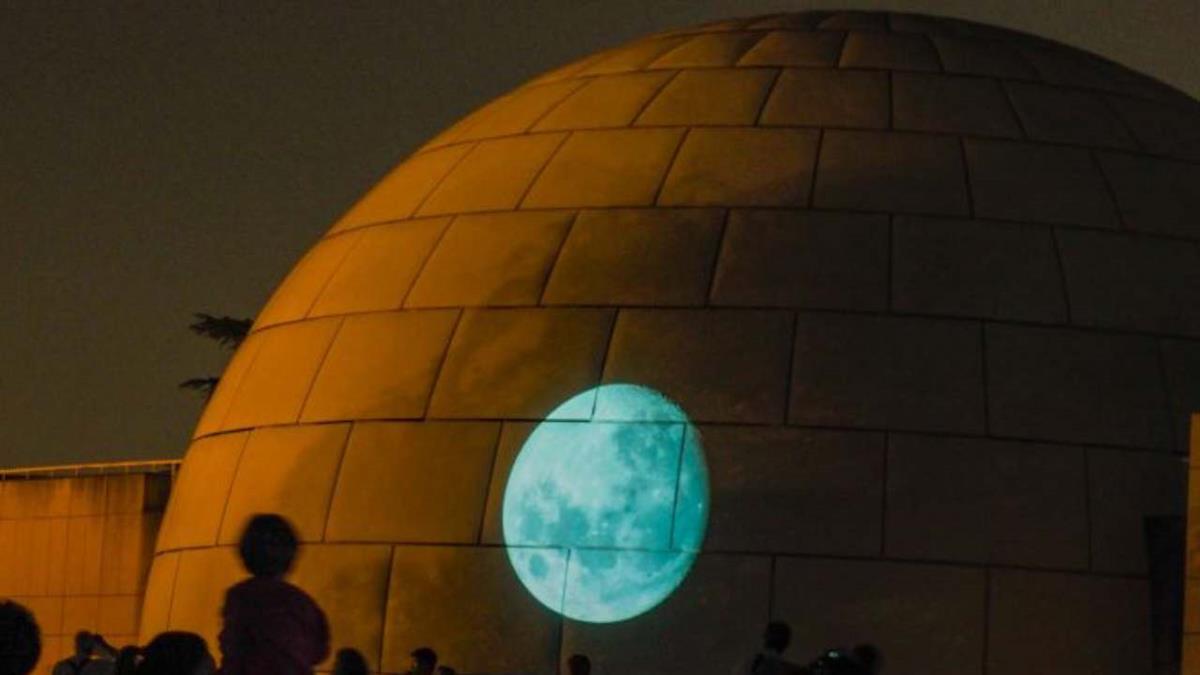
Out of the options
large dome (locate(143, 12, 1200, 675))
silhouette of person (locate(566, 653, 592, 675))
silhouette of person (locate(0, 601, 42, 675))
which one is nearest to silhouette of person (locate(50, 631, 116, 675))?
silhouette of person (locate(566, 653, 592, 675))

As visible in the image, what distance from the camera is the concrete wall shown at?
33875 millimetres

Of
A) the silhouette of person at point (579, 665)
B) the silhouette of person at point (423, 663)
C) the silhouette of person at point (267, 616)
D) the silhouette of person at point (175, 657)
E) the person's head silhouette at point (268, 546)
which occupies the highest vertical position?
the silhouette of person at point (579, 665)

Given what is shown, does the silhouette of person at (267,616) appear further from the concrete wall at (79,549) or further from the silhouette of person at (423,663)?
the concrete wall at (79,549)

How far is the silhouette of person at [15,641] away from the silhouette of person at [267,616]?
7.65 feet

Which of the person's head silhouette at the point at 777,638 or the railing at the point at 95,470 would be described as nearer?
the person's head silhouette at the point at 777,638

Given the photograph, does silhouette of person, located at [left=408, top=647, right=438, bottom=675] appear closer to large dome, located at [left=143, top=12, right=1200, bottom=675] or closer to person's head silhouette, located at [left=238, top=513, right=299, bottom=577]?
large dome, located at [left=143, top=12, right=1200, bottom=675]

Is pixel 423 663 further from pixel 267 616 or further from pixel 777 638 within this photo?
pixel 267 616

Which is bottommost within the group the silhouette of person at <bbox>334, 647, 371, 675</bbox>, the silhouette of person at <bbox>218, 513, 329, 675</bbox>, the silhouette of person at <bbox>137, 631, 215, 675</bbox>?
the silhouette of person at <bbox>137, 631, 215, 675</bbox>

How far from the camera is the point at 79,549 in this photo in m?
34.5

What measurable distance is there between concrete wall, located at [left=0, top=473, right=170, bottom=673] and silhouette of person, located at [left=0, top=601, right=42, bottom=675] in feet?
81.9

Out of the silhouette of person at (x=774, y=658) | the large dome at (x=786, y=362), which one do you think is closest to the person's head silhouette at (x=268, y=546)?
the silhouette of person at (x=774, y=658)

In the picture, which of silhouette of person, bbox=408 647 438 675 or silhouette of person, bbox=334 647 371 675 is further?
silhouette of person, bbox=408 647 438 675

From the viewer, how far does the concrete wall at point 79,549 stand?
1334 inches

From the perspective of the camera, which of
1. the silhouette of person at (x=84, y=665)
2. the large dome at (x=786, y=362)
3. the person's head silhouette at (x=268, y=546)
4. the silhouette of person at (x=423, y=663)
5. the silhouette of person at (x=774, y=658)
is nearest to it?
the person's head silhouette at (x=268, y=546)
